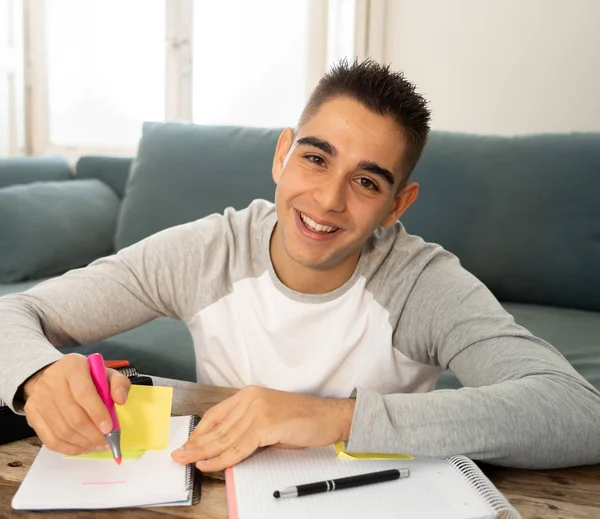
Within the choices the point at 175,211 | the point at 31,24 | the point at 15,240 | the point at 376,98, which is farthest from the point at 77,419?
the point at 31,24

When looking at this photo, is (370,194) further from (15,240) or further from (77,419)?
(15,240)

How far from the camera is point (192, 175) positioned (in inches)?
79.0

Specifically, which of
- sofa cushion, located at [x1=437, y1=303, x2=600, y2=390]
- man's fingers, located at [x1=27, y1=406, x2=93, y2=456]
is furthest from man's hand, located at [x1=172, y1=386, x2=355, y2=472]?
sofa cushion, located at [x1=437, y1=303, x2=600, y2=390]

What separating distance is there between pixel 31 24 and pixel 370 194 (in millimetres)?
3200

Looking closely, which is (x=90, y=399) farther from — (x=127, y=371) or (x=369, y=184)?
(x=369, y=184)

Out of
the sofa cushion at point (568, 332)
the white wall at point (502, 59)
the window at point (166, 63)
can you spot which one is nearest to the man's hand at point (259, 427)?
the sofa cushion at point (568, 332)

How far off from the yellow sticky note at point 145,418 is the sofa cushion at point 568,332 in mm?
780

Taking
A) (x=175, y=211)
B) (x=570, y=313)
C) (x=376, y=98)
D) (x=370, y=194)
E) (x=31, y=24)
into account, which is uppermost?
(x=31, y=24)

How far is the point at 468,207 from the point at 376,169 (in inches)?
37.0

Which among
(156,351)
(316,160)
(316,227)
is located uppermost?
(316,160)

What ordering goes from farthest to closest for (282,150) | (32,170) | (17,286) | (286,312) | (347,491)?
(32,170) < (17,286) < (282,150) < (286,312) < (347,491)

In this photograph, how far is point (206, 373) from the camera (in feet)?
3.94

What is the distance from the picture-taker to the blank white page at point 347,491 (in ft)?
2.01

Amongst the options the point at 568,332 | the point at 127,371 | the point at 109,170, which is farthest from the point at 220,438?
the point at 109,170
